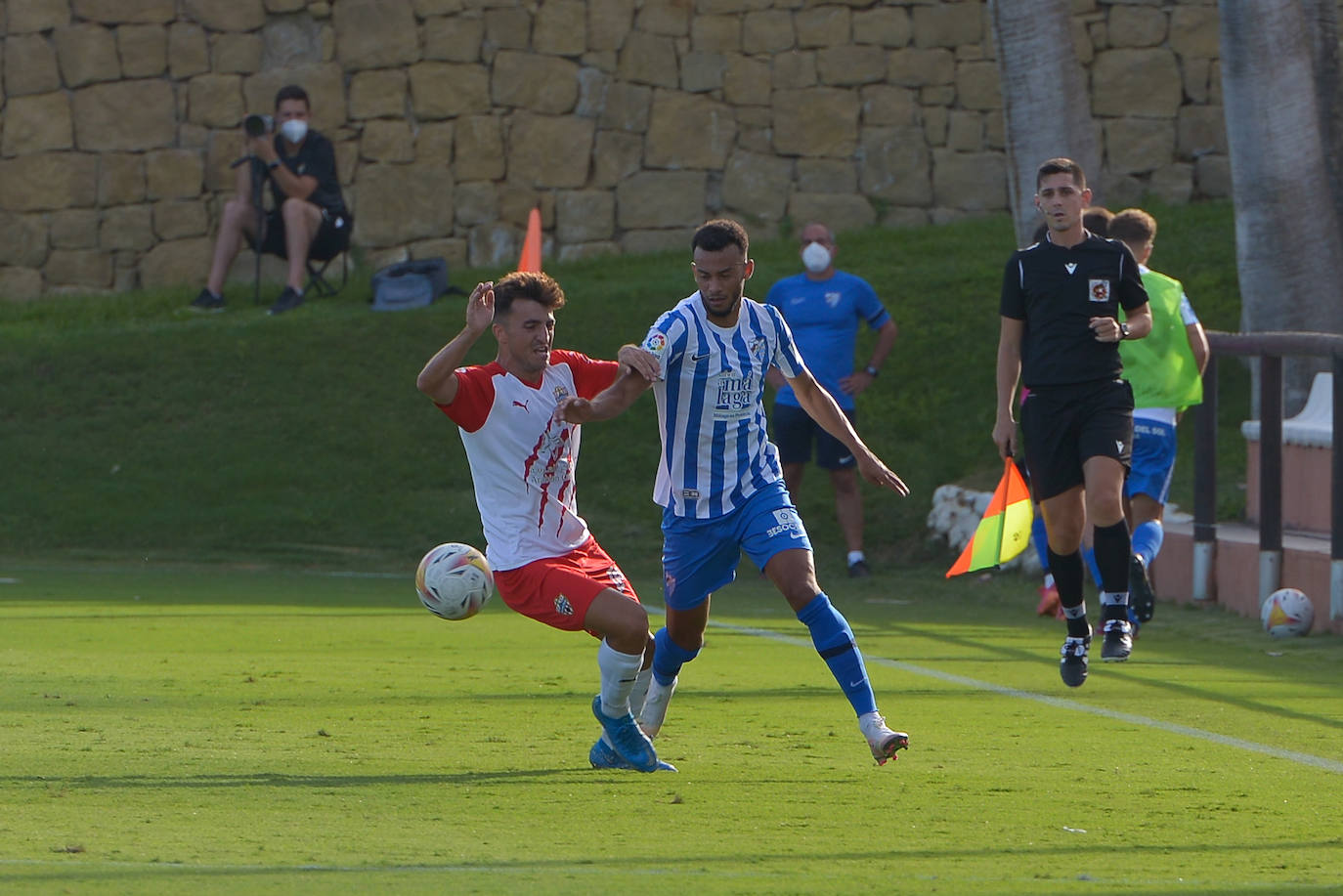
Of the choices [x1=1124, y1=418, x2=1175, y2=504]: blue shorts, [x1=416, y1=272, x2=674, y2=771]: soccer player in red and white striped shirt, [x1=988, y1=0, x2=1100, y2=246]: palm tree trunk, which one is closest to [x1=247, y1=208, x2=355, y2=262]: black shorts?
[x1=988, y1=0, x2=1100, y2=246]: palm tree trunk

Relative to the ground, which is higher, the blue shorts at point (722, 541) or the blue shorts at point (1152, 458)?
the blue shorts at point (722, 541)

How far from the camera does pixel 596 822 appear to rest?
18.2 feet

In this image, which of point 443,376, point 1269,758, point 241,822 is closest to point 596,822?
point 241,822

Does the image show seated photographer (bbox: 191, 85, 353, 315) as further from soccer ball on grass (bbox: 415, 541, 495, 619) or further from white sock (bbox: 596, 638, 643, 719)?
white sock (bbox: 596, 638, 643, 719)

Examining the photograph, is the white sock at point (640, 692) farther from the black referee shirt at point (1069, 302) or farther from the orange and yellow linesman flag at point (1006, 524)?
the orange and yellow linesman flag at point (1006, 524)

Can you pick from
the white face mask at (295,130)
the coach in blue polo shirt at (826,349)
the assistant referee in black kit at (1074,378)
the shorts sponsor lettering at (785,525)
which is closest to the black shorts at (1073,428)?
the assistant referee in black kit at (1074,378)

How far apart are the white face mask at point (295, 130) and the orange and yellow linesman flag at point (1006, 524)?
35.5 ft

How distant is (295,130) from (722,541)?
13144mm

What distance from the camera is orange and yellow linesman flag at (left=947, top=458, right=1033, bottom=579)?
A: 9.65 metres

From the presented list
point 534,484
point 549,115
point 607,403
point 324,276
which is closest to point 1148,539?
point 534,484

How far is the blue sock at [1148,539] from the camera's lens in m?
10.4

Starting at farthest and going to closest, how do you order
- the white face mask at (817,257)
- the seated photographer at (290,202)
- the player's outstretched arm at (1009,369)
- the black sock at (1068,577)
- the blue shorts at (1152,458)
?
the seated photographer at (290,202)
the white face mask at (817,257)
the blue shorts at (1152,458)
the black sock at (1068,577)
the player's outstretched arm at (1009,369)

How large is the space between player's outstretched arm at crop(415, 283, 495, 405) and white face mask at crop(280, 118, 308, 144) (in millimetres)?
12714

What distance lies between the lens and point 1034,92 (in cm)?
1520
